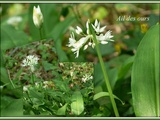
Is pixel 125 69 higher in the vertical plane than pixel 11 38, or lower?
lower

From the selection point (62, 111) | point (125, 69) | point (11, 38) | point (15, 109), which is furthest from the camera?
point (11, 38)

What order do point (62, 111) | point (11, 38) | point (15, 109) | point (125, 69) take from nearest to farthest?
1. point (62, 111)
2. point (15, 109)
3. point (125, 69)
4. point (11, 38)

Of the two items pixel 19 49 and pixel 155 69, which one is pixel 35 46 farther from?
pixel 155 69

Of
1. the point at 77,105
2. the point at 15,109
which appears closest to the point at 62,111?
the point at 77,105

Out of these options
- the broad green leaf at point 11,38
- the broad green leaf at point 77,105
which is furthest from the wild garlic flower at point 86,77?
the broad green leaf at point 11,38

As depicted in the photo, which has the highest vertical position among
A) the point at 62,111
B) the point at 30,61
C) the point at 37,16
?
the point at 37,16

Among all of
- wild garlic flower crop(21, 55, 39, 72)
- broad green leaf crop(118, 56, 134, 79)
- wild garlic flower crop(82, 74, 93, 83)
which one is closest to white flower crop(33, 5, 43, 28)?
wild garlic flower crop(21, 55, 39, 72)

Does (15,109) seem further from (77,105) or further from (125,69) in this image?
(125,69)

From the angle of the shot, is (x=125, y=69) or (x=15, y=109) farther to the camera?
(x=125, y=69)
